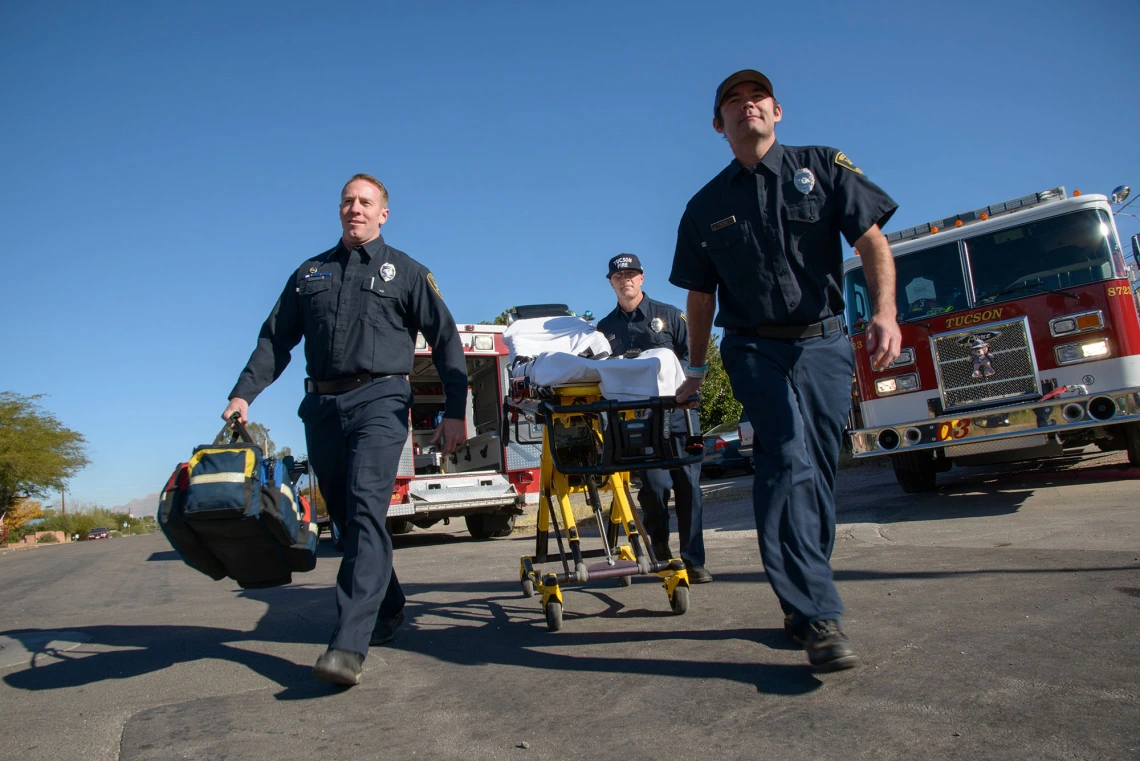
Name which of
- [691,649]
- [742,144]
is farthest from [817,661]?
[742,144]

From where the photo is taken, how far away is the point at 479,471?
12.3 metres

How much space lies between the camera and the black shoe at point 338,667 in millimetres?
2924

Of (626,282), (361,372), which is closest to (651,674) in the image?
(361,372)

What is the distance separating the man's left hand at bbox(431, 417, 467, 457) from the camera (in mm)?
3863

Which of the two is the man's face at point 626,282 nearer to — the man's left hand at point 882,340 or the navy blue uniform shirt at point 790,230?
the navy blue uniform shirt at point 790,230

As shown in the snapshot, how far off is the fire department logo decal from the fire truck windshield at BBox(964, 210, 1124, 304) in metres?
0.37

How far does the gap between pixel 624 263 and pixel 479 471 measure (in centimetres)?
750

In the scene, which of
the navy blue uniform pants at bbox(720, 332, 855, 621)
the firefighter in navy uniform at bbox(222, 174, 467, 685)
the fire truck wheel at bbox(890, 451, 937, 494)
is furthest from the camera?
the fire truck wheel at bbox(890, 451, 937, 494)

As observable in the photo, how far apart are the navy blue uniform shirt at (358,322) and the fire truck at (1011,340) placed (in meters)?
5.16

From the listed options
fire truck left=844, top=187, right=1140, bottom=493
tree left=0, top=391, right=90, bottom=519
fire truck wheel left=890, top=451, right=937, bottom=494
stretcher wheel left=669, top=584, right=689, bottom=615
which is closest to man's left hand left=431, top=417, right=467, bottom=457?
stretcher wheel left=669, top=584, right=689, bottom=615

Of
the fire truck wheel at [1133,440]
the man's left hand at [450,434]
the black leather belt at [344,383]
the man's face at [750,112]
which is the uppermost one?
the man's face at [750,112]

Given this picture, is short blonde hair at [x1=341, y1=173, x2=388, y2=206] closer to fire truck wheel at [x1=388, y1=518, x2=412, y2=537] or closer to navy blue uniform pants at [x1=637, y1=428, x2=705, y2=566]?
navy blue uniform pants at [x1=637, y1=428, x2=705, y2=566]

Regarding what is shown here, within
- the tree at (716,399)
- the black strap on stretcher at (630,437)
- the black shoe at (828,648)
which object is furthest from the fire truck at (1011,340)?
the tree at (716,399)

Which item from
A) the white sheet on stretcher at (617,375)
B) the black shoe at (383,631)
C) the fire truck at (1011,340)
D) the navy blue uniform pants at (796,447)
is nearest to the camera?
the navy blue uniform pants at (796,447)
